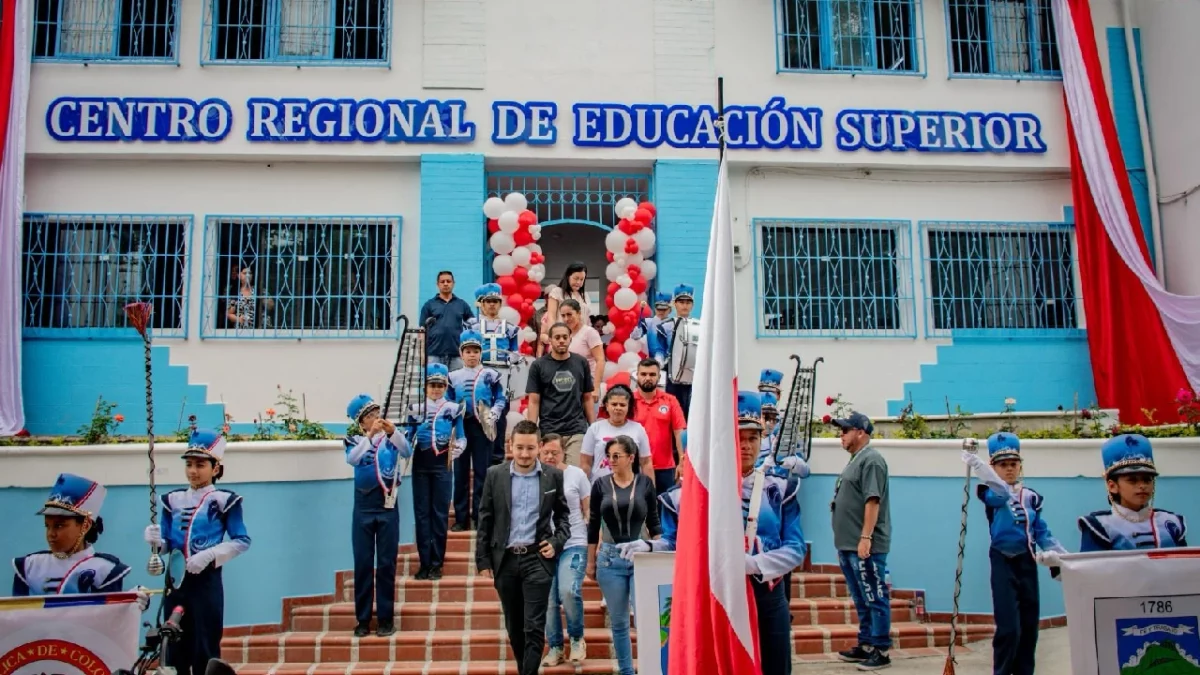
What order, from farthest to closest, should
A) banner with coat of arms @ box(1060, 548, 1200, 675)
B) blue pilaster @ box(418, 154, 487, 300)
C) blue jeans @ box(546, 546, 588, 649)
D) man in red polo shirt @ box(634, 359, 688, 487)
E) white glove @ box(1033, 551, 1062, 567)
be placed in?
blue pilaster @ box(418, 154, 487, 300) < man in red polo shirt @ box(634, 359, 688, 487) < blue jeans @ box(546, 546, 588, 649) < white glove @ box(1033, 551, 1062, 567) < banner with coat of arms @ box(1060, 548, 1200, 675)

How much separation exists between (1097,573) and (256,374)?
927cm

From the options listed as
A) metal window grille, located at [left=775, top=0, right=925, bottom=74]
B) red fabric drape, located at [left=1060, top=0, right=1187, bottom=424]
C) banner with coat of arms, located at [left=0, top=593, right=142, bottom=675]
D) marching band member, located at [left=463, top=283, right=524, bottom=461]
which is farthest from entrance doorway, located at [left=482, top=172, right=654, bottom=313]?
banner with coat of arms, located at [left=0, top=593, right=142, bottom=675]

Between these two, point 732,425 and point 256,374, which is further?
point 256,374

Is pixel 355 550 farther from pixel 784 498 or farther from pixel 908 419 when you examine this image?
pixel 908 419

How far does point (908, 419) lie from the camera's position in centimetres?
1018

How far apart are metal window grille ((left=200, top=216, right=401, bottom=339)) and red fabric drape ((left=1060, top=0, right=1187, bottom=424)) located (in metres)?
8.63

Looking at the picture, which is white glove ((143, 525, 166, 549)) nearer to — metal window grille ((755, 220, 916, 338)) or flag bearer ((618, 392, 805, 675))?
flag bearer ((618, 392, 805, 675))

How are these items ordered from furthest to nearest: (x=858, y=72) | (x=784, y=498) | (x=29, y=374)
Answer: (x=858, y=72) < (x=29, y=374) < (x=784, y=498)

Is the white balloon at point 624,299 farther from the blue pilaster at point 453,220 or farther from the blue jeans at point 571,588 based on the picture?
the blue jeans at point 571,588

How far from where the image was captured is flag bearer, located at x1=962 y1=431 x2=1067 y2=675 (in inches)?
249

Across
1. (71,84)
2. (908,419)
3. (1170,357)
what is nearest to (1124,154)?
(1170,357)

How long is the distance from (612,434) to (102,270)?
7.49m

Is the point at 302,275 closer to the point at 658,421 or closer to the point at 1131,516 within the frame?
the point at 658,421

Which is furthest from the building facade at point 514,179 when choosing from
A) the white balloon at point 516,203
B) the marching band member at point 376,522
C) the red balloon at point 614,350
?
the marching band member at point 376,522
